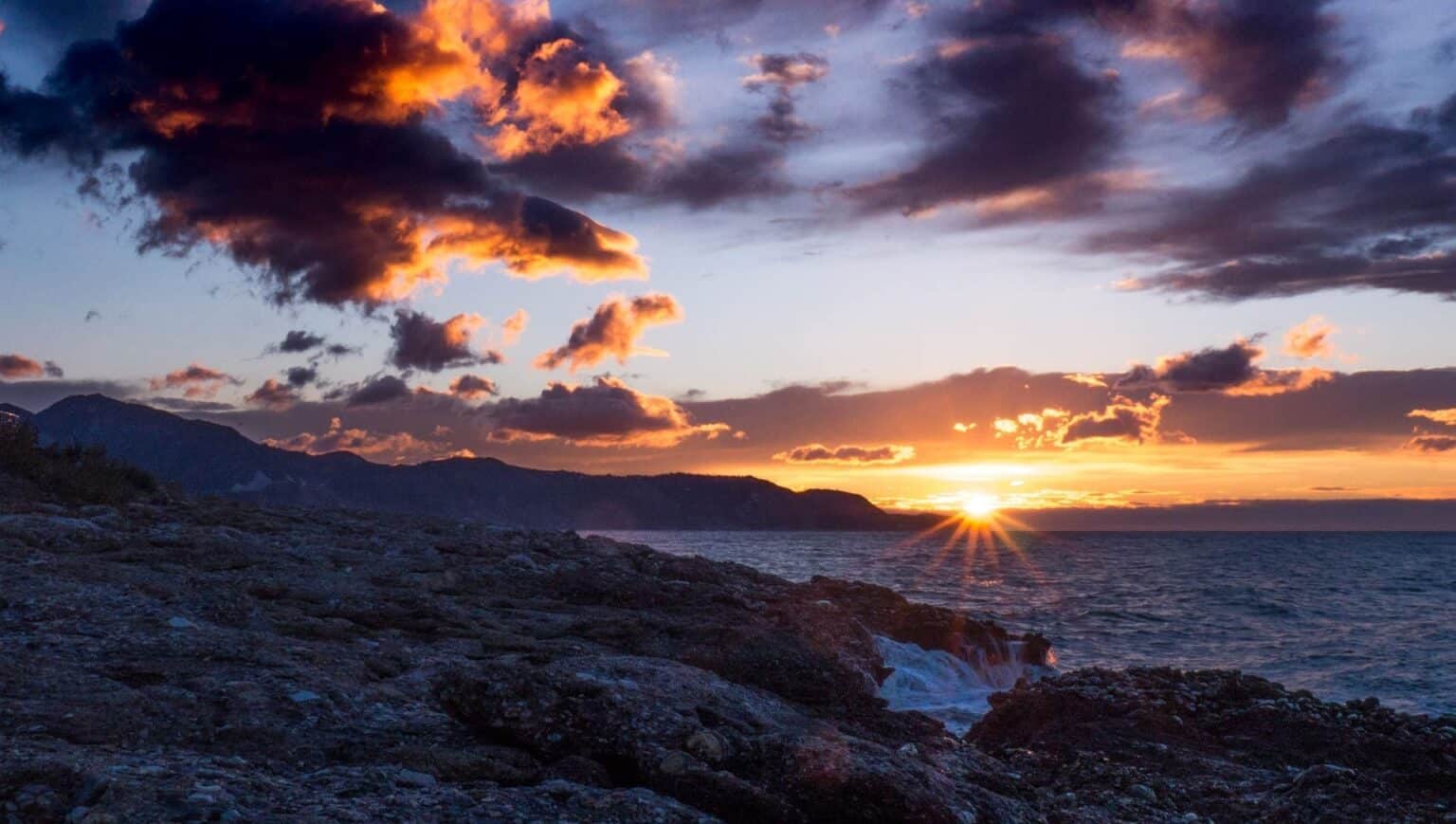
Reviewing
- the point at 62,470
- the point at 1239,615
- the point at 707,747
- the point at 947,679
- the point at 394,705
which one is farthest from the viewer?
the point at 1239,615

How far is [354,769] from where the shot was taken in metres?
6.69

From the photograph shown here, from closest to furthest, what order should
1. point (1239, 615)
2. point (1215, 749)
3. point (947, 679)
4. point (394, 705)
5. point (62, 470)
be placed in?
point (394, 705) → point (1215, 749) → point (62, 470) → point (947, 679) → point (1239, 615)

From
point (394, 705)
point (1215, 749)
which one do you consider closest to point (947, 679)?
point (1215, 749)

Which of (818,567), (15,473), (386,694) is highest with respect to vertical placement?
(15,473)

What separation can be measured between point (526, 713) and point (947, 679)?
15708 millimetres

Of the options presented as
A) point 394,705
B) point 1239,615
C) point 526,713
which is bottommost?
point 1239,615

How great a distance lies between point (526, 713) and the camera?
26.0 feet

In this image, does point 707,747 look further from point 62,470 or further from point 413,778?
point 62,470

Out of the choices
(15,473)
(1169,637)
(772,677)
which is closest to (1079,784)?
(772,677)

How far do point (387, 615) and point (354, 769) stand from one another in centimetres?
688

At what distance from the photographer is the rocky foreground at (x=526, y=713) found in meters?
6.57

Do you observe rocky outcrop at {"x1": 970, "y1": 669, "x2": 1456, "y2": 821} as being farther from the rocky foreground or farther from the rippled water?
the rippled water

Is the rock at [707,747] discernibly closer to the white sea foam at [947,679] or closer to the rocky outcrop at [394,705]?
the rocky outcrop at [394,705]

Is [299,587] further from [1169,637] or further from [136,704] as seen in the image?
[1169,637]
